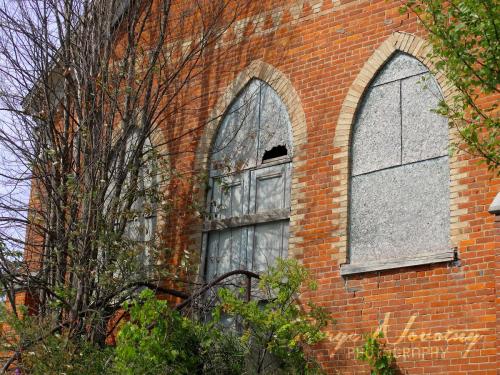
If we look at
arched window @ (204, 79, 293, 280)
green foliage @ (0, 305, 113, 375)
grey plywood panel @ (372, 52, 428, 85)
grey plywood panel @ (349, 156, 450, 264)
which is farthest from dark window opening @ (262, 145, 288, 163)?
green foliage @ (0, 305, 113, 375)

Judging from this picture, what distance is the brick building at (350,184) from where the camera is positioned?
32.0 feet

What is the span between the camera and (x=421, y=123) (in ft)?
35.3

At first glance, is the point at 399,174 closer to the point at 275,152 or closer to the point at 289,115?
the point at 289,115

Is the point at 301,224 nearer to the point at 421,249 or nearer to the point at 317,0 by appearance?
the point at 421,249

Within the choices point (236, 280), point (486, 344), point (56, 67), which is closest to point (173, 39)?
point (56, 67)

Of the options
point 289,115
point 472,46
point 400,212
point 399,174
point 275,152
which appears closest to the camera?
point 472,46

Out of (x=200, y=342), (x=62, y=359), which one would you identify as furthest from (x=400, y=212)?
(x=62, y=359)

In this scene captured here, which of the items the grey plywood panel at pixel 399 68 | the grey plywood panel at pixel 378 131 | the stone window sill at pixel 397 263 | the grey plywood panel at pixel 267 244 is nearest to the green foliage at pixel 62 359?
the grey plywood panel at pixel 267 244

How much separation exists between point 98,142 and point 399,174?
394 centimetres

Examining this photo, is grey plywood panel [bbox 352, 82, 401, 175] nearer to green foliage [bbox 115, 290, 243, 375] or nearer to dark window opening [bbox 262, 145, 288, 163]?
dark window opening [bbox 262, 145, 288, 163]

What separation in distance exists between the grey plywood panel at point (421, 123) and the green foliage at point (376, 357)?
212cm

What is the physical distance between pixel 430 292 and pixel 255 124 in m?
3.72

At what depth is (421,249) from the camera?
10.2 metres

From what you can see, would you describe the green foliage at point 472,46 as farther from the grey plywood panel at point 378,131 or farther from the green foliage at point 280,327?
the green foliage at point 280,327
